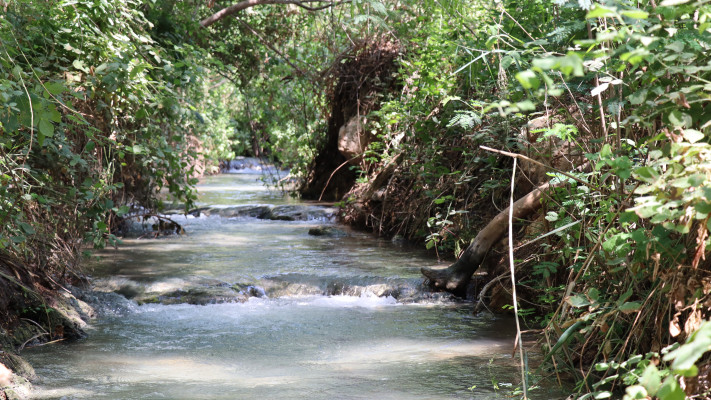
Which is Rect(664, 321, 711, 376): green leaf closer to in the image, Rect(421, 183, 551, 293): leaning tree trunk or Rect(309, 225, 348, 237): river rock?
Rect(421, 183, 551, 293): leaning tree trunk

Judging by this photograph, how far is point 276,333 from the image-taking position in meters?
5.68

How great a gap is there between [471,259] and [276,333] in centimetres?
214

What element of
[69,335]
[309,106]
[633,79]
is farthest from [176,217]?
[633,79]

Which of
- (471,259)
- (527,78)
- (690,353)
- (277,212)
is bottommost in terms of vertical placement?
(277,212)

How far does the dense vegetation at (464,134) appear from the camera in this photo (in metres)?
2.88

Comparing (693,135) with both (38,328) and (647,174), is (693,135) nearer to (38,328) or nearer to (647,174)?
(647,174)

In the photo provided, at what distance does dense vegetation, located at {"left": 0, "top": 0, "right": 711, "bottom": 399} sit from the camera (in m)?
2.88

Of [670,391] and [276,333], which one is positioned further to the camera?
[276,333]

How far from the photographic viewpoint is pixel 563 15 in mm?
5219

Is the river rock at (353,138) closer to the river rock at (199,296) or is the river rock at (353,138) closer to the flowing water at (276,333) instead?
the flowing water at (276,333)

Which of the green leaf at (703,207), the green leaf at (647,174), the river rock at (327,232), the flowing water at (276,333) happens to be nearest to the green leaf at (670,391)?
the green leaf at (703,207)

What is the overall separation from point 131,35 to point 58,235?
1983mm

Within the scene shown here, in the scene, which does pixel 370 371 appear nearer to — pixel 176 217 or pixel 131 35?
pixel 131 35

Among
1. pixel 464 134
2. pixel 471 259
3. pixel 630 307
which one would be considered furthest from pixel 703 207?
pixel 464 134
